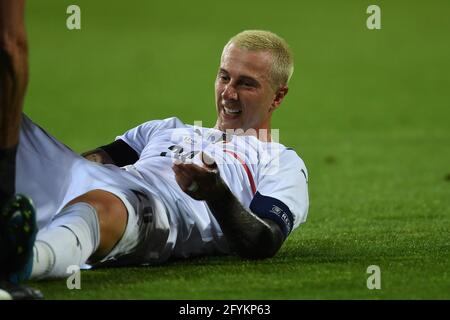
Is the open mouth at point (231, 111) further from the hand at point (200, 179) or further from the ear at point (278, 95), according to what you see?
the hand at point (200, 179)

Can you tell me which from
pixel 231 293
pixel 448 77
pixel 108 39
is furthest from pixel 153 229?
pixel 108 39

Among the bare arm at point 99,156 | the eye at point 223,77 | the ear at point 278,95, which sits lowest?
the bare arm at point 99,156

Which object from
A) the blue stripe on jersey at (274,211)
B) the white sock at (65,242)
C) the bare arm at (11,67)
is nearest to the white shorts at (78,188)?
the white sock at (65,242)

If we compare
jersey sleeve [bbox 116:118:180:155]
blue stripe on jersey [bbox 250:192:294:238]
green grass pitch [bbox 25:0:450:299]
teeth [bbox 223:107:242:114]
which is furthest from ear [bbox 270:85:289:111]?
blue stripe on jersey [bbox 250:192:294:238]

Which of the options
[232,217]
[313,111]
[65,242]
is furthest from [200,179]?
[313,111]

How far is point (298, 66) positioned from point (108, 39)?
13.8 ft

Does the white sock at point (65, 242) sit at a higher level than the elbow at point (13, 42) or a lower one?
lower

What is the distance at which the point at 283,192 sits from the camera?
4.62m

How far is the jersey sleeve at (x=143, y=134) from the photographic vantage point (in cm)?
525

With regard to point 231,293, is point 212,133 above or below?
above

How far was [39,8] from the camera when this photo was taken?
74.2ft
